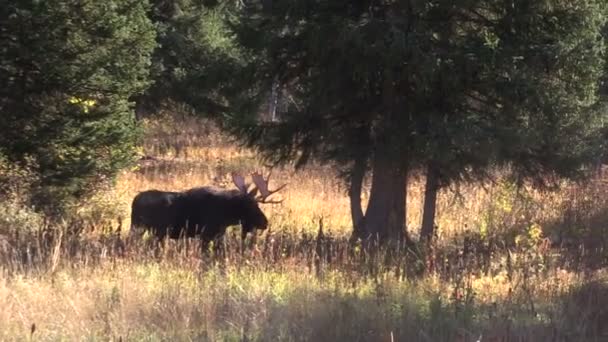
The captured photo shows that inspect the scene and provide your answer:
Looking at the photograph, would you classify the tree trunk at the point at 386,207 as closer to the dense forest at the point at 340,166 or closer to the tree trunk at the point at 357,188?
the dense forest at the point at 340,166

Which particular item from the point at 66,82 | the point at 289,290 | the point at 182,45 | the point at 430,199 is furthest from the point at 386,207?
the point at 182,45

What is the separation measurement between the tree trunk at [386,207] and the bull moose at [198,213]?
54.6 inches

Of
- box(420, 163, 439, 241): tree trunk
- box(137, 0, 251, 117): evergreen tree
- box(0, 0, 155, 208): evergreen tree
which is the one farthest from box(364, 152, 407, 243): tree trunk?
box(137, 0, 251, 117): evergreen tree

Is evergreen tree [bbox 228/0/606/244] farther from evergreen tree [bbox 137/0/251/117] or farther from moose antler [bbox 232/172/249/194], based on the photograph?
evergreen tree [bbox 137/0/251/117]

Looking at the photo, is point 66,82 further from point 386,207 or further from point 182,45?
point 182,45

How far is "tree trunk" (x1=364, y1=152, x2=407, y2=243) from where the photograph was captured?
11.6 meters

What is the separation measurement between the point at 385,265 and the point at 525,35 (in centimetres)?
373

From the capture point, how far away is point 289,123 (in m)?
11.5

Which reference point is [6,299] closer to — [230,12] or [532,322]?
[532,322]

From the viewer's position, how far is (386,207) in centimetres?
1182

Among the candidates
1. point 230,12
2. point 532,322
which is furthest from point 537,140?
point 230,12

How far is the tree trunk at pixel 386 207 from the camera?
11.6 m

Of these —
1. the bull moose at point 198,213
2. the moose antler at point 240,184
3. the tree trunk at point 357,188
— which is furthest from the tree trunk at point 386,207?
the moose antler at point 240,184

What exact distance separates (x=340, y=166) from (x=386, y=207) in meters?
0.92
